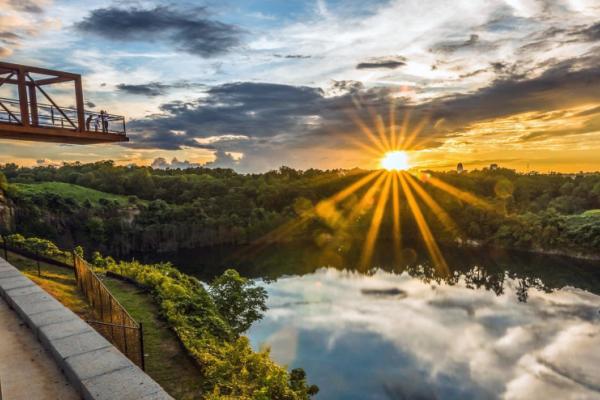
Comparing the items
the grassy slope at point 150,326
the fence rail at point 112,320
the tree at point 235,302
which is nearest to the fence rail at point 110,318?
the fence rail at point 112,320

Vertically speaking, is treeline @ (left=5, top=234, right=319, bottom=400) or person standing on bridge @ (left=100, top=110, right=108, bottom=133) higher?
person standing on bridge @ (left=100, top=110, right=108, bottom=133)

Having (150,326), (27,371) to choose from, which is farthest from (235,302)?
(27,371)

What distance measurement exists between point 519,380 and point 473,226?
4979 centimetres

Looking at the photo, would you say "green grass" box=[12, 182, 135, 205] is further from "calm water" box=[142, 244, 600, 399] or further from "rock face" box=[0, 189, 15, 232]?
"calm water" box=[142, 244, 600, 399]

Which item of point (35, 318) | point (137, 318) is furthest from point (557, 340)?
point (35, 318)

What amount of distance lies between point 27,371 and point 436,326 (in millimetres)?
36287

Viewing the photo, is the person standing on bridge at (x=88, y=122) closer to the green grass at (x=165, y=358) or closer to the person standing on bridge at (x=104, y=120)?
the person standing on bridge at (x=104, y=120)

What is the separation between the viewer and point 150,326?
14.1 metres

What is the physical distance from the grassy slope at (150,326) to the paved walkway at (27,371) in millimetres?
4995

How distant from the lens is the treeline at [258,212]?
6281 centimetres

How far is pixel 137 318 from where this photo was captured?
48.1 feet

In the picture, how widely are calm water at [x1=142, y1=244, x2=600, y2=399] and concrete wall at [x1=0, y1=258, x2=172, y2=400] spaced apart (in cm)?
2040

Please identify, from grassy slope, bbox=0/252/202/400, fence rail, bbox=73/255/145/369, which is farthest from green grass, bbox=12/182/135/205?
fence rail, bbox=73/255/145/369

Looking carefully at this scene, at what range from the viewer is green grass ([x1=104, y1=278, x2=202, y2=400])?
418 inches
